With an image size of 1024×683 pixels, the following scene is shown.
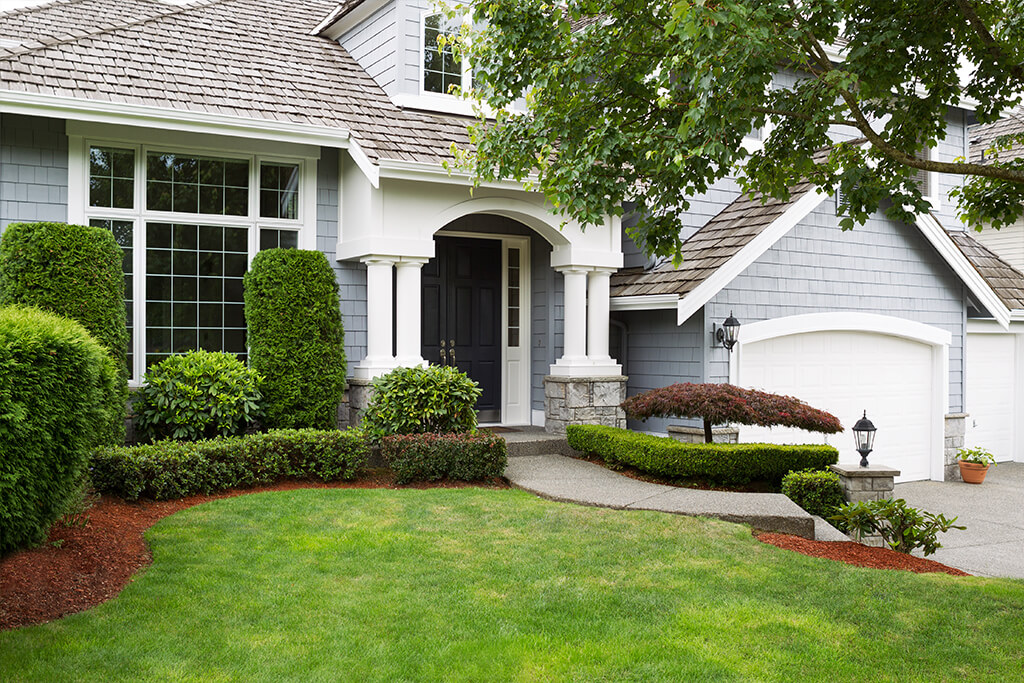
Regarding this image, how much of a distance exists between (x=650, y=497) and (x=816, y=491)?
172cm

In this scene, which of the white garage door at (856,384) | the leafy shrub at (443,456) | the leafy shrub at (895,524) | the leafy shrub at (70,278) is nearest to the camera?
the leafy shrub at (895,524)

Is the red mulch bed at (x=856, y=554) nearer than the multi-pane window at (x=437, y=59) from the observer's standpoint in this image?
Yes

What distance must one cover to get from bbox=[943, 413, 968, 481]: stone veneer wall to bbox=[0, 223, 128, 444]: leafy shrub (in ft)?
38.1

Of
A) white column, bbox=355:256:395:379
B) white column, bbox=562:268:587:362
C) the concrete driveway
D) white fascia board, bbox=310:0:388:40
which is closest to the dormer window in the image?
white fascia board, bbox=310:0:388:40

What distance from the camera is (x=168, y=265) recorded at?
32.7 feet

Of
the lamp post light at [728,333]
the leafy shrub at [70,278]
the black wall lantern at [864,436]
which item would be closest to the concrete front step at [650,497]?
the black wall lantern at [864,436]

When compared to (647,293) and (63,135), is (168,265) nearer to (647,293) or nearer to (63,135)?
(63,135)

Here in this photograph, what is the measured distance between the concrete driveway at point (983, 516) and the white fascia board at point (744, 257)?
12.1 ft

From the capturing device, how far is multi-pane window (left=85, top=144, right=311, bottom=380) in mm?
9711

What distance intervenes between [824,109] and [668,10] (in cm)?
129

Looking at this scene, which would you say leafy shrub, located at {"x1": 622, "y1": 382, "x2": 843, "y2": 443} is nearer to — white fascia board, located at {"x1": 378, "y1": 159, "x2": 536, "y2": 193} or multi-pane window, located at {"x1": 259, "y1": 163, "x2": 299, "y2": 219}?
white fascia board, located at {"x1": 378, "y1": 159, "x2": 536, "y2": 193}

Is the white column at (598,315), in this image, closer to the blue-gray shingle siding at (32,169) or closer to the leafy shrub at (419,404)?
the leafy shrub at (419,404)

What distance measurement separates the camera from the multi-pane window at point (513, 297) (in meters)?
12.8

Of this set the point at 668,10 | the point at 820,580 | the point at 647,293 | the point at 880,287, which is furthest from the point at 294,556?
the point at 880,287
